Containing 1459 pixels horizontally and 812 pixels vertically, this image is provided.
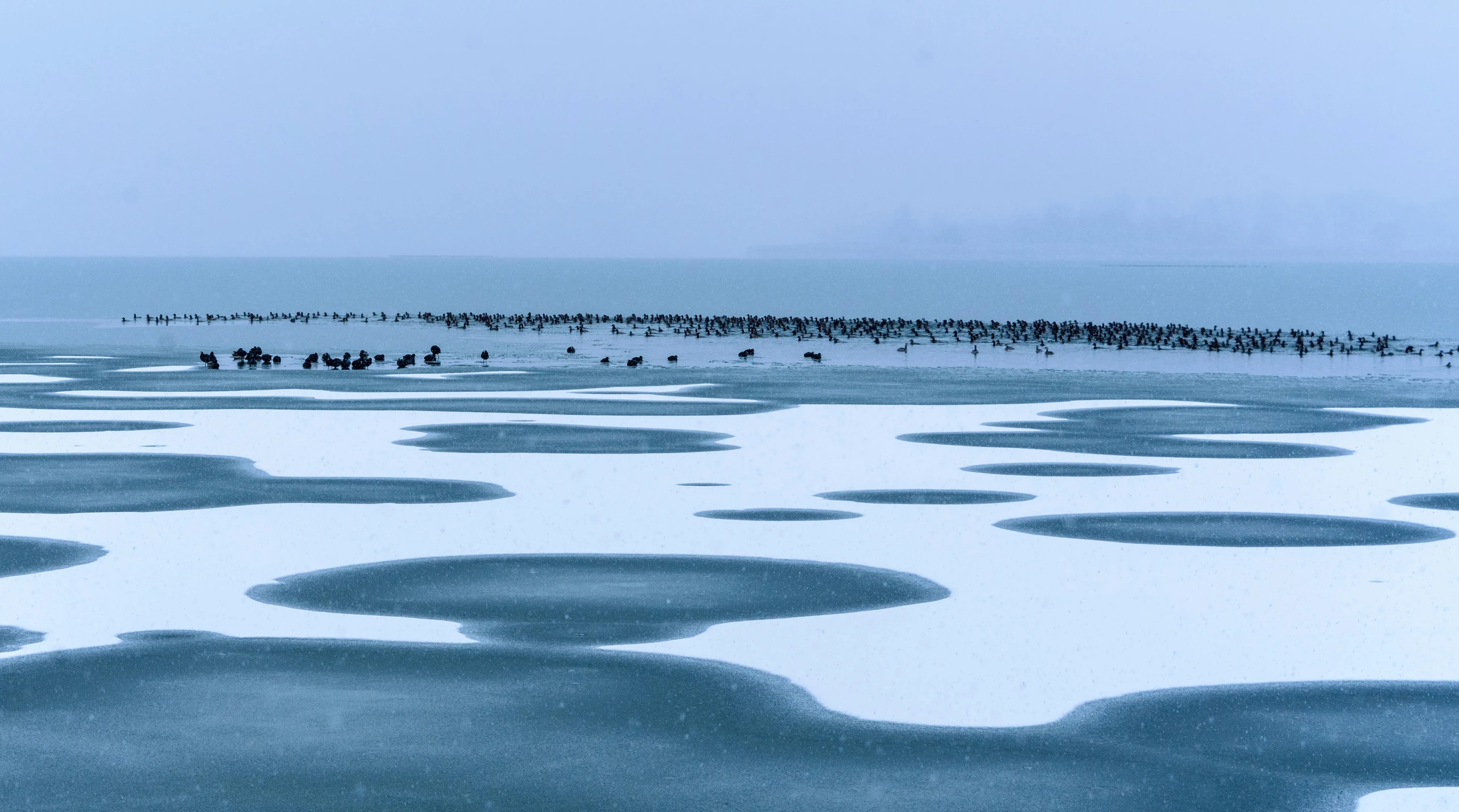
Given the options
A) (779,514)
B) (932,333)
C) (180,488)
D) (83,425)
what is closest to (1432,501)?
(779,514)

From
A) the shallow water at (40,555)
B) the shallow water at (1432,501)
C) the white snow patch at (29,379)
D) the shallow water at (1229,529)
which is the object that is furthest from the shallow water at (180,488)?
the white snow patch at (29,379)

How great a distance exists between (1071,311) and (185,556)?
116 metres

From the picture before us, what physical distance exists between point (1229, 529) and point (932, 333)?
1893 inches

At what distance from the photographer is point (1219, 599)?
46.4 ft

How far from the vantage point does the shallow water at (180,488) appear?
19.2 meters

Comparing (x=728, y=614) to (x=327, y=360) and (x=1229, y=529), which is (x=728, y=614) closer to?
(x=1229, y=529)

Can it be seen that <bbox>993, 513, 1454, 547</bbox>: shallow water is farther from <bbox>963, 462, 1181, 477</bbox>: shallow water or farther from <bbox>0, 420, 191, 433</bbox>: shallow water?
<bbox>0, 420, 191, 433</bbox>: shallow water

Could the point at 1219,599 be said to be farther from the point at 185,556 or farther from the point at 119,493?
the point at 119,493

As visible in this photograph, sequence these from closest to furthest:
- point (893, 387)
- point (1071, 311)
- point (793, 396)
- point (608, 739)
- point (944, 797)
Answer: point (944, 797)
point (608, 739)
point (793, 396)
point (893, 387)
point (1071, 311)

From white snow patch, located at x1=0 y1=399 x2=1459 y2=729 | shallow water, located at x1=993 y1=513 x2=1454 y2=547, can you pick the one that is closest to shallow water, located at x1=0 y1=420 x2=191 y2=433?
white snow patch, located at x1=0 y1=399 x2=1459 y2=729

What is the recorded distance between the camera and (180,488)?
20.4 metres

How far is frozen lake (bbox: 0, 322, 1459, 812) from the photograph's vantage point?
9562 mm

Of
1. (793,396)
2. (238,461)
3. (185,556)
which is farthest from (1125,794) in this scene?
(793,396)

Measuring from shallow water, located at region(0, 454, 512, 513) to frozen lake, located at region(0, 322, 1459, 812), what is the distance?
0.32 feet
